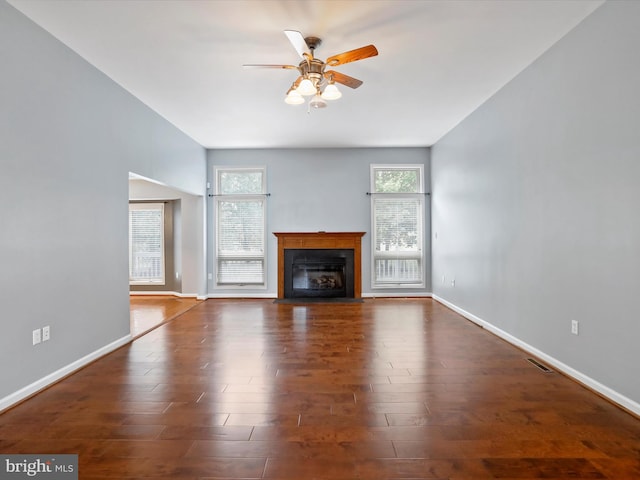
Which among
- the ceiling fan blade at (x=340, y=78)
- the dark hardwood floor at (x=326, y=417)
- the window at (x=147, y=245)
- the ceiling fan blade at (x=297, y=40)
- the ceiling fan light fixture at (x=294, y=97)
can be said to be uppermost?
the ceiling fan blade at (x=297, y=40)

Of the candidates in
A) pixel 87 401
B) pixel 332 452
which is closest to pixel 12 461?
pixel 87 401

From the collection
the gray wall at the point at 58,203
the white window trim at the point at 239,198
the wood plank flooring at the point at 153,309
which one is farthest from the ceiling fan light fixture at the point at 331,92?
the white window trim at the point at 239,198

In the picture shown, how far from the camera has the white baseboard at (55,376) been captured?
7.73 feet

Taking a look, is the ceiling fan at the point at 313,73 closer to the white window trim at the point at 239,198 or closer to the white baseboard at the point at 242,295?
the white window trim at the point at 239,198

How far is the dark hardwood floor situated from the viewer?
174 cm

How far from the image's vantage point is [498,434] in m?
2.00

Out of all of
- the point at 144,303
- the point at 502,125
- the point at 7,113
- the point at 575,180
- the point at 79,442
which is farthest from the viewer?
the point at 144,303

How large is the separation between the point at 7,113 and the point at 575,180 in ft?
14.6

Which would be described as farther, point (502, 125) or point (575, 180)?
point (502, 125)

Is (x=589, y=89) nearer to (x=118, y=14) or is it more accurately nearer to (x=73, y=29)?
(x=118, y=14)

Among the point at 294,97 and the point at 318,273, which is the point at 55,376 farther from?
the point at 318,273

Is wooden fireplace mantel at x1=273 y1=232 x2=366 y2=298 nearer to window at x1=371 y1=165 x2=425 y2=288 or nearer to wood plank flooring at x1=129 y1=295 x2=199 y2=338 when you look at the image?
window at x1=371 y1=165 x2=425 y2=288

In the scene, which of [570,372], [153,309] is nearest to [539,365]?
[570,372]

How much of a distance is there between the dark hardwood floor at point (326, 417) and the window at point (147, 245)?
12.0 ft
